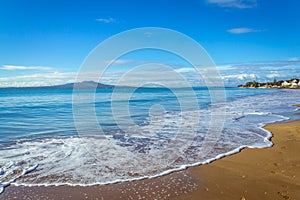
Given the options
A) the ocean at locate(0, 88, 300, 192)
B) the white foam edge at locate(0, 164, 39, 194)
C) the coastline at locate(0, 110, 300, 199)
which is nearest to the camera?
the coastline at locate(0, 110, 300, 199)

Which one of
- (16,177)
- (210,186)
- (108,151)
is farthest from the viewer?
(108,151)

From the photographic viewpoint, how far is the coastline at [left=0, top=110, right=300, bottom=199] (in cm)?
523

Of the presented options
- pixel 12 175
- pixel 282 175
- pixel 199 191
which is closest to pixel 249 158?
pixel 282 175

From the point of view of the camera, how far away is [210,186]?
5723 mm

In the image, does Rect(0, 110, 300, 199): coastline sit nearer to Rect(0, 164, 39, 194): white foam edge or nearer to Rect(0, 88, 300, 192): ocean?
Rect(0, 164, 39, 194): white foam edge

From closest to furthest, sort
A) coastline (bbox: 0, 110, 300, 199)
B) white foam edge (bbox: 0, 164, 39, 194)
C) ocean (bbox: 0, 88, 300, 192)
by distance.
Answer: coastline (bbox: 0, 110, 300, 199) → white foam edge (bbox: 0, 164, 39, 194) → ocean (bbox: 0, 88, 300, 192)

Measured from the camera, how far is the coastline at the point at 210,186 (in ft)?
17.2

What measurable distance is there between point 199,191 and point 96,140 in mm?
6107

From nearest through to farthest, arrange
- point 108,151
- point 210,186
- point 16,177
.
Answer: point 210,186 < point 16,177 < point 108,151

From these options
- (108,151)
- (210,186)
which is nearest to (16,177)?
(108,151)

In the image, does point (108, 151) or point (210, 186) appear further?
point (108, 151)

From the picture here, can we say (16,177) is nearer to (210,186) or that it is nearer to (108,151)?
(108,151)

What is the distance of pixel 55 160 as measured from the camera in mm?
7672

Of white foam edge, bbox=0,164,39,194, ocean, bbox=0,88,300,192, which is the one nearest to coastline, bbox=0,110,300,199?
white foam edge, bbox=0,164,39,194
